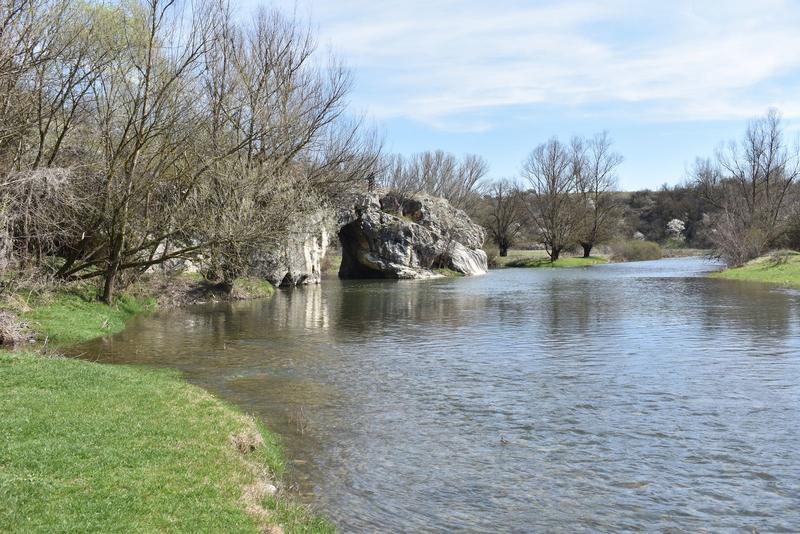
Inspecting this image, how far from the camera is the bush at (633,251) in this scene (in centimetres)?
9194

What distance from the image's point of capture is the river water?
27.2 feet

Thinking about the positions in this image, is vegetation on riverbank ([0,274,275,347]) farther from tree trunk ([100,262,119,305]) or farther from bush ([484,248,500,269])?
bush ([484,248,500,269])

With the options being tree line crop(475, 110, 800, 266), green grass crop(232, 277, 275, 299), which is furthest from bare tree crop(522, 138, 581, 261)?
green grass crop(232, 277, 275, 299)

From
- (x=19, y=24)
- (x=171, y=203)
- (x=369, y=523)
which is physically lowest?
(x=369, y=523)

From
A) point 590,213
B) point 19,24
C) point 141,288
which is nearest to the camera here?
point 19,24

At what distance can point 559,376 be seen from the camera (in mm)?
15719

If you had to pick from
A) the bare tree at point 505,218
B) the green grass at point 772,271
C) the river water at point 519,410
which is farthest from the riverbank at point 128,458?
the bare tree at point 505,218

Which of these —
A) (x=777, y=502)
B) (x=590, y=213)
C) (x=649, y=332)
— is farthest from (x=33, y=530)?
(x=590, y=213)

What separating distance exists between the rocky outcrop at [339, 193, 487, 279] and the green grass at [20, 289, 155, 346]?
31.0 m

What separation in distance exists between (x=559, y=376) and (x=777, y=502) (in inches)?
296

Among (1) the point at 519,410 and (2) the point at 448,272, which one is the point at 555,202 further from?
(1) the point at 519,410

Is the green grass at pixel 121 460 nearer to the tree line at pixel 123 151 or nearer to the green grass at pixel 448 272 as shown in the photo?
the tree line at pixel 123 151

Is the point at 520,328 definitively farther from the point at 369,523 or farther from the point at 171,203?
the point at 369,523

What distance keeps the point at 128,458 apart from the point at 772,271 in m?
50.1
